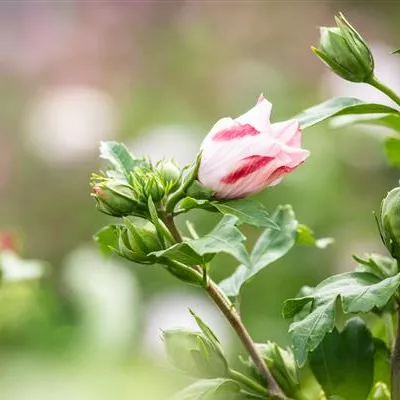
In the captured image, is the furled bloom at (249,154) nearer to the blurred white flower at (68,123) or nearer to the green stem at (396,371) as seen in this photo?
the green stem at (396,371)

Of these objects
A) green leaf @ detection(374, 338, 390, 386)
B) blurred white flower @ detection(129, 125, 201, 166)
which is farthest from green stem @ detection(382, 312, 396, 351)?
blurred white flower @ detection(129, 125, 201, 166)

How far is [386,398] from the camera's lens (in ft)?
1.65

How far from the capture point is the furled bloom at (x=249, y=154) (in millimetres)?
463

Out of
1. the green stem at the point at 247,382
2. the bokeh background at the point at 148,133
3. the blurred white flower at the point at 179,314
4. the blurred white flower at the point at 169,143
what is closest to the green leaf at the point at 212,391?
the green stem at the point at 247,382

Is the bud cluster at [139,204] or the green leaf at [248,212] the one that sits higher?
the bud cluster at [139,204]

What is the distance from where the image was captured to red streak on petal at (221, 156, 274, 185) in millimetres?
463

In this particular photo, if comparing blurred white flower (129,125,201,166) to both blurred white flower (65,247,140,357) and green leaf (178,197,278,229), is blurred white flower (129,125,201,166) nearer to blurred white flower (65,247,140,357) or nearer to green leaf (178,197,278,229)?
blurred white flower (65,247,140,357)

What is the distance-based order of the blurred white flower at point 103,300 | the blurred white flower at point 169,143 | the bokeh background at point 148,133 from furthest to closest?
the blurred white flower at point 169,143, the bokeh background at point 148,133, the blurred white flower at point 103,300

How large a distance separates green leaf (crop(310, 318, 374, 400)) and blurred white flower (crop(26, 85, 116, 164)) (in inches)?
63.3

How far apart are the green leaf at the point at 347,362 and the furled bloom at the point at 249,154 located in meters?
0.09

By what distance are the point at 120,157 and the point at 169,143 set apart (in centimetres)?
139

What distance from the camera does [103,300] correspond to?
3.68 feet

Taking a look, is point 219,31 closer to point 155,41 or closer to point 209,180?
point 155,41

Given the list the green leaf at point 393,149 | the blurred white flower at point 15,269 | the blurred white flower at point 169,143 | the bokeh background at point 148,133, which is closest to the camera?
the green leaf at point 393,149
